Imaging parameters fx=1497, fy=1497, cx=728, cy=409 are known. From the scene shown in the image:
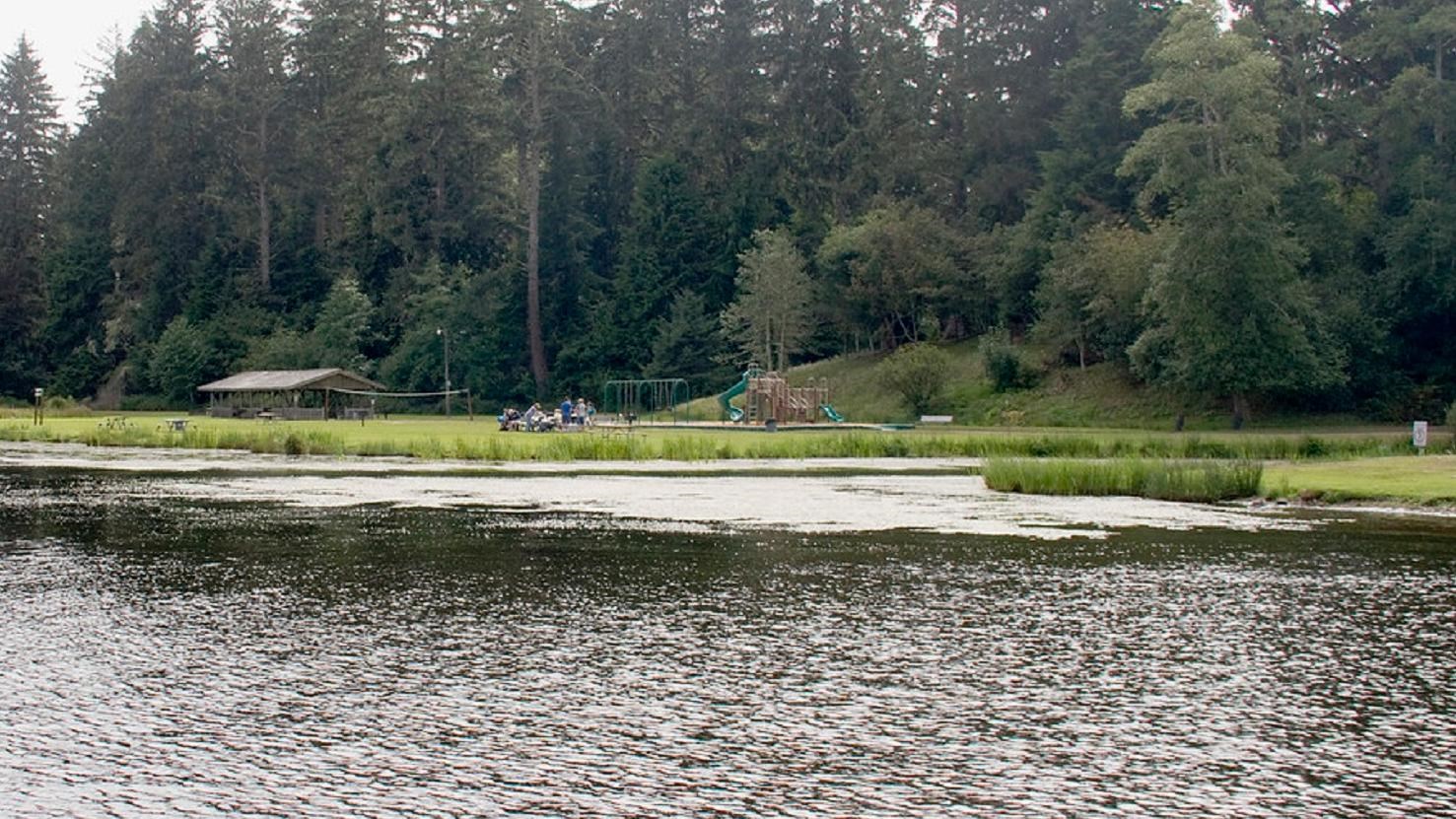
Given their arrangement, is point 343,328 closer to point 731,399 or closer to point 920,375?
point 731,399

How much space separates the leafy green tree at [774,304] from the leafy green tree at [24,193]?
210 ft

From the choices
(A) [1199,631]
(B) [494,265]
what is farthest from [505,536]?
(B) [494,265]

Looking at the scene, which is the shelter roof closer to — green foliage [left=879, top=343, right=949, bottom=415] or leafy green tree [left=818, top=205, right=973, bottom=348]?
leafy green tree [left=818, top=205, right=973, bottom=348]

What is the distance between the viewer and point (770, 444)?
56438 millimetres

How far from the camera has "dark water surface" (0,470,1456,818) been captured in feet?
37.1

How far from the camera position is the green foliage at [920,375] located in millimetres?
77438


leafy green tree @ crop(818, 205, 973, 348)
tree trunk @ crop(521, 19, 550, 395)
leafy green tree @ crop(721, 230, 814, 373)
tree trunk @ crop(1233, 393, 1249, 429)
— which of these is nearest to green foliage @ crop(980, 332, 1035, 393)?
leafy green tree @ crop(818, 205, 973, 348)

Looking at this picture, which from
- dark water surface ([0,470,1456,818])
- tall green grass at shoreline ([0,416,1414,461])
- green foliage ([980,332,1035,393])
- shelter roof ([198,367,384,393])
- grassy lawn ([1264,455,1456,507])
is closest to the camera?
dark water surface ([0,470,1456,818])

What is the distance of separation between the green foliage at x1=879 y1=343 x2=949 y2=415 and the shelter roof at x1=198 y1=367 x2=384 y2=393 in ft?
119

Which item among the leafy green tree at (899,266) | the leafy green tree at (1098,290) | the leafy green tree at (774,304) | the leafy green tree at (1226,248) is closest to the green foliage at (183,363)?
the leafy green tree at (774,304)

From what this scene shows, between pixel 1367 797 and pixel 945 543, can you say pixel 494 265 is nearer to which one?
pixel 945 543

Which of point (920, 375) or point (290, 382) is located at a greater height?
point (290, 382)

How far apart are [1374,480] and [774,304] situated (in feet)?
184

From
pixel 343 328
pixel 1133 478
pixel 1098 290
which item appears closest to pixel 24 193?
pixel 343 328
